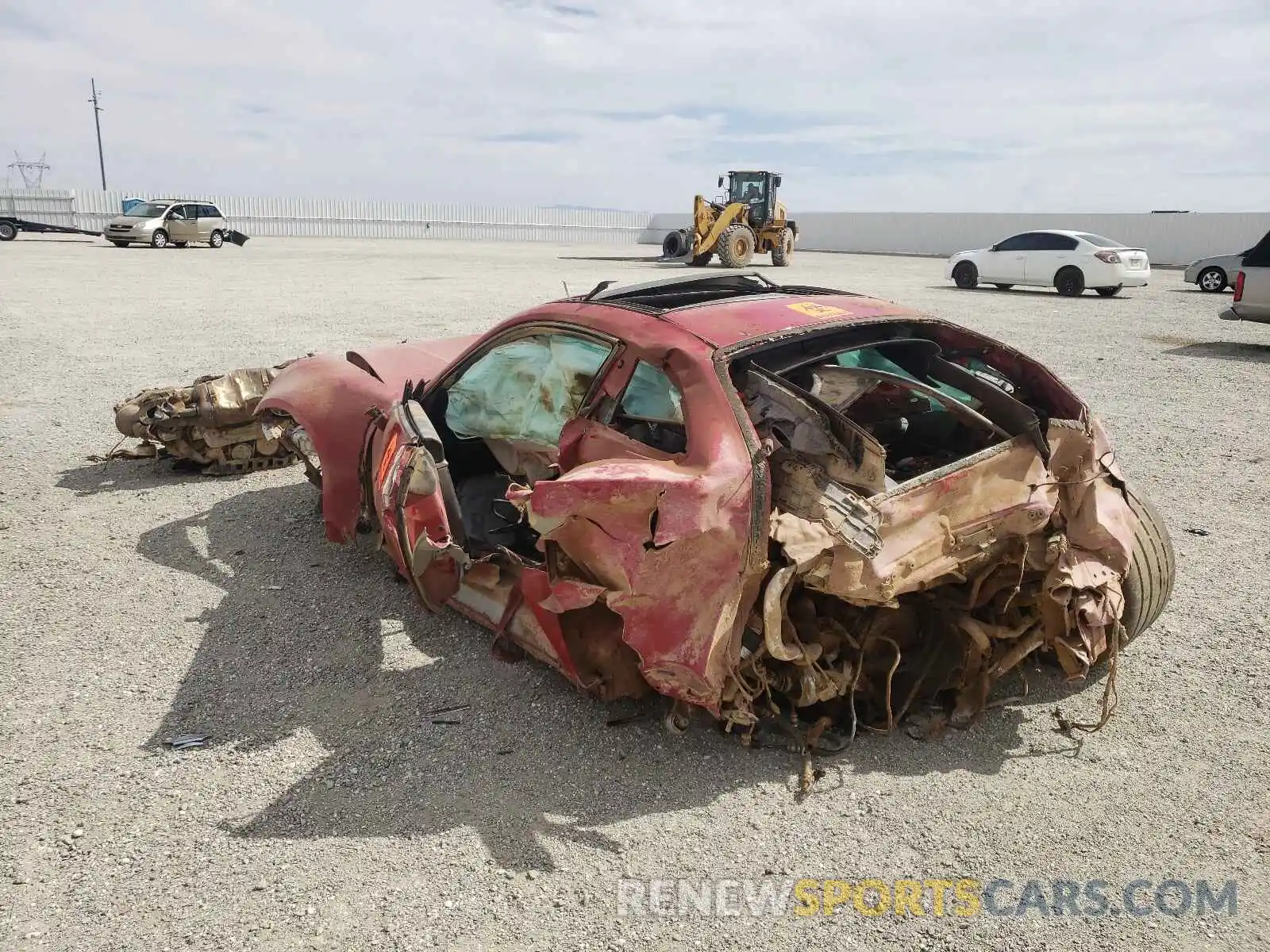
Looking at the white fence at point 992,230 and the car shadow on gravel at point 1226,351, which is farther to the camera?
the white fence at point 992,230

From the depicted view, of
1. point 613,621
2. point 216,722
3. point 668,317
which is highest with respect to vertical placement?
point 668,317

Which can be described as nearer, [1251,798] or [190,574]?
[1251,798]

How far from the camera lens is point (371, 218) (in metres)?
48.8

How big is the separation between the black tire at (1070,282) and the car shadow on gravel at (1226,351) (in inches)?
259

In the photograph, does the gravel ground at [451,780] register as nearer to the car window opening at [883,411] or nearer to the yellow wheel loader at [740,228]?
the car window opening at [883,411]

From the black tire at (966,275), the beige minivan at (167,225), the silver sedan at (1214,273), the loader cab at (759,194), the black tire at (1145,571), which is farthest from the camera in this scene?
the beige minivan at (167,225)

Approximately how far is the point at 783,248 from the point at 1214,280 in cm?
1100

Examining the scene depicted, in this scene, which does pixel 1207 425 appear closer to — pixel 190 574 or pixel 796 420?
pixel 796 420

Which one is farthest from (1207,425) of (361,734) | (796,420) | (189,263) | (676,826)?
(189,263)

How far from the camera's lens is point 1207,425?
746 centimetres

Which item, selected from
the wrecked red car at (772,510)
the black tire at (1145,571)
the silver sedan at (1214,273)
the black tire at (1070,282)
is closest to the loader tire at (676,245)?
the black tire at (1070,282)

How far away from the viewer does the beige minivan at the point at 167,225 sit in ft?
91.4

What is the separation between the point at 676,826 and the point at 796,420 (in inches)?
52.8

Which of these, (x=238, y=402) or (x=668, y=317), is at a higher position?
(x=668, y=317)
